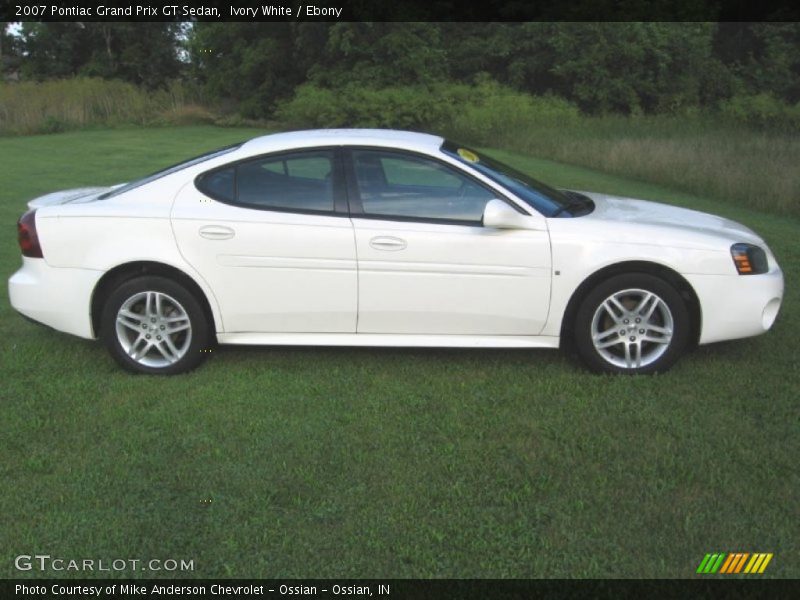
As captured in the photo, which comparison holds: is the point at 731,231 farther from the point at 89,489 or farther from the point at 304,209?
the point at 89,489

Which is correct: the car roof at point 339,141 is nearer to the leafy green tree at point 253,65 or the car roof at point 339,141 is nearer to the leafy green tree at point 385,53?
the leafy green tree at point 385,53

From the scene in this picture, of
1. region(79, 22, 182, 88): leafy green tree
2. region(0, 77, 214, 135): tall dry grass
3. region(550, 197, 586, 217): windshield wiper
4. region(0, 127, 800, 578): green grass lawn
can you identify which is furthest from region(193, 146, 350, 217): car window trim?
region(79, 22, 182, 88): leafy green tree

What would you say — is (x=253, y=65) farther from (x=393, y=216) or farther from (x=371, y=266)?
(x=371, y=266)

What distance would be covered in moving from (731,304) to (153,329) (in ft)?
11.6

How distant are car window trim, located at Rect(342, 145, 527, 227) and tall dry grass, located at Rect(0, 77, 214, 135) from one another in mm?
26882

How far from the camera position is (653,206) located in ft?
21.2

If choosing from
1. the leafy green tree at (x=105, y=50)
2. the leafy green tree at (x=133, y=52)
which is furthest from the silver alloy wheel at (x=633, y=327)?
the leafy green tree at (x=105, y=50)

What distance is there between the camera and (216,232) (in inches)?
222

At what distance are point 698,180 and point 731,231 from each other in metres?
10.3

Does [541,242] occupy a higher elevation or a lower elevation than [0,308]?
higher

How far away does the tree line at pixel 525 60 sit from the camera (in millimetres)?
37844

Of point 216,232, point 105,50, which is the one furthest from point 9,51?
point 216,232

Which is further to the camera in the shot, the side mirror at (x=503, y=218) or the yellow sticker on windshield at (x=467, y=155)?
the yellow sticker on windshield at (x=467, y=155)
